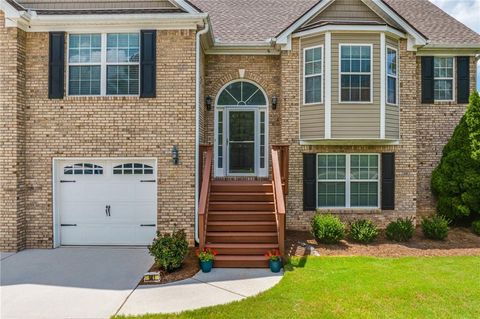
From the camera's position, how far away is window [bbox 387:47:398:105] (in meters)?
9.44

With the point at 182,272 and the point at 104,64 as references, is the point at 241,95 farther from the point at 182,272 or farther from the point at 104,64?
the point at 182,272

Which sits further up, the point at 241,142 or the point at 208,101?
the point at 208,101

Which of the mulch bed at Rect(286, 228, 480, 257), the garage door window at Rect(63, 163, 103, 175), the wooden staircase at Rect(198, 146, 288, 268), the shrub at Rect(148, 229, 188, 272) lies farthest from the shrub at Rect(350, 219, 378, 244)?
the garage door window at Rect(63, 163, 103, 175)

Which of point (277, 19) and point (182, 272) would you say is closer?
point (182, 272)

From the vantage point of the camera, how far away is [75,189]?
865 cm

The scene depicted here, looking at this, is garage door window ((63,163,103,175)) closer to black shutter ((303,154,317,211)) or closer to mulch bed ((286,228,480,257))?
mulch bed ((286,228,480,257))

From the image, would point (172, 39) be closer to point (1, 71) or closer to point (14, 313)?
point (1, 71)

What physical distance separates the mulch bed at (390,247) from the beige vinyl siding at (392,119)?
Answer: 2.85 m

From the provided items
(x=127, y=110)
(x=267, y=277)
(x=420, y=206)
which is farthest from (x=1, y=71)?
(x=420, y=206)

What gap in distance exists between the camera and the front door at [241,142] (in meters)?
10.6

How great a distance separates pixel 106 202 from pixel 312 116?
6029mm

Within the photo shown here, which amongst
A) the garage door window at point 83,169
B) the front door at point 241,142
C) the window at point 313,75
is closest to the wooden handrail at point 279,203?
the front door at point 241,142

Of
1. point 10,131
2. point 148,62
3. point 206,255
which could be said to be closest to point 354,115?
point 206,255

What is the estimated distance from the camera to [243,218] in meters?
8.11
